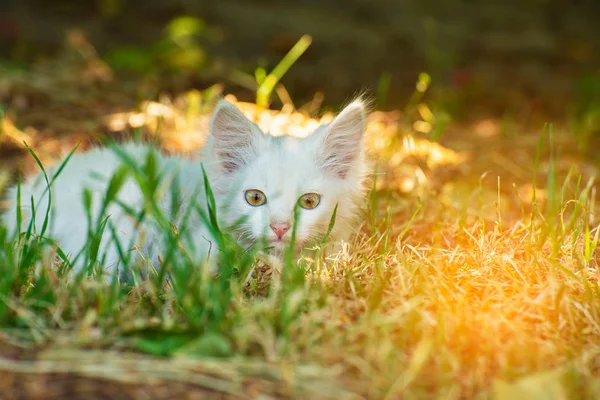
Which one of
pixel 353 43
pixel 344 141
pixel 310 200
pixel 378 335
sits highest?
pixel 353 43

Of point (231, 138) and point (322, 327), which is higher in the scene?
point (231, 138)

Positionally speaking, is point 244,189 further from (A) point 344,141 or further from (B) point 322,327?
(B) point 322,327

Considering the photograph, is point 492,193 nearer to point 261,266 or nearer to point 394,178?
point 394,178

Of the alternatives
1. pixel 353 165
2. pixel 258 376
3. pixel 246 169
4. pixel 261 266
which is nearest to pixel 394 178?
pixel 353 165

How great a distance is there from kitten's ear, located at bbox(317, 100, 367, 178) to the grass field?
0.36 m

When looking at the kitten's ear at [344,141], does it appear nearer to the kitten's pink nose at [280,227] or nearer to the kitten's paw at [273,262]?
the kitten's pink nose at [280,227]

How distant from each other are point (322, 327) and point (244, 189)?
76cm

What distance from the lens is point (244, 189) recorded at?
234cm

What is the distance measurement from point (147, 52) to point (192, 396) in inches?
156

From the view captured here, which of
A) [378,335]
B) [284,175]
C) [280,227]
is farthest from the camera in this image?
[284,175]

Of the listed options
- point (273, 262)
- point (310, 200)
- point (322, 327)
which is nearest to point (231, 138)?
point (310, 200)

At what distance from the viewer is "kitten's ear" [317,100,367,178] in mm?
2408

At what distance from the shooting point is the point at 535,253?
7.00 ft

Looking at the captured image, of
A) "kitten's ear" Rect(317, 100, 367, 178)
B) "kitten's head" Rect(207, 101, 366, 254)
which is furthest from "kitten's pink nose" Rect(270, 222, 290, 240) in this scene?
"kitten's ear" Rect(317, 100, 367, 178)
